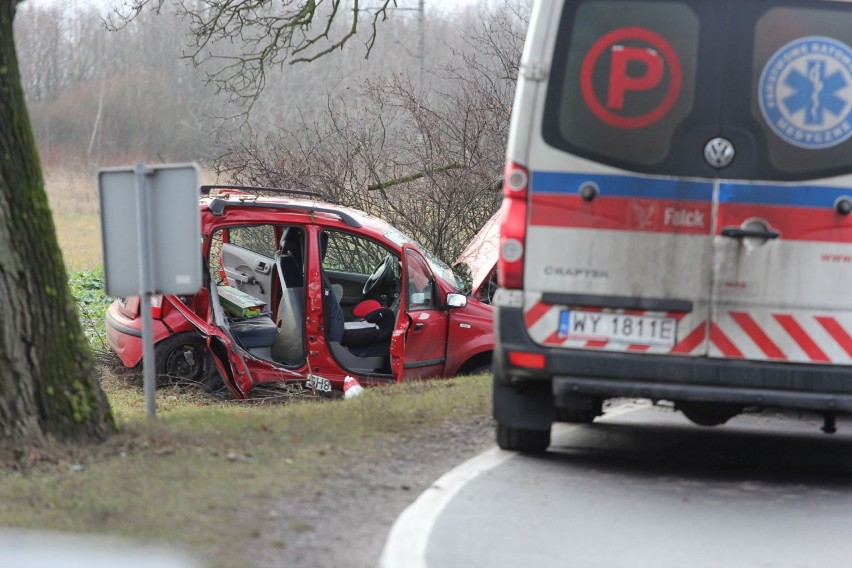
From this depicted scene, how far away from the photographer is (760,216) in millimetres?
6602

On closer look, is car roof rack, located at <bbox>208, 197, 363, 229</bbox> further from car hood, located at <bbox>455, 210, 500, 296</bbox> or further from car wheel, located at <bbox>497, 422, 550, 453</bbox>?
car wheel, located at <bbox>497, 422, 550, 453</bbox>

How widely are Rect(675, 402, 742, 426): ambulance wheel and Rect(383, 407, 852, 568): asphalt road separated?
10.6 inches

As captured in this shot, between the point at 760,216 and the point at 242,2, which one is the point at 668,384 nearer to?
the point at 760,216

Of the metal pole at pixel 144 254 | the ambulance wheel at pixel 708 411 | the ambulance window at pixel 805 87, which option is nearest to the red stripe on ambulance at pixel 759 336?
the ambulance wheel at pixel 708 411

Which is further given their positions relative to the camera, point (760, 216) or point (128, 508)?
point (760, 216)

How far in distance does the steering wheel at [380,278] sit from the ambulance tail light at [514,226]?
19.8ft

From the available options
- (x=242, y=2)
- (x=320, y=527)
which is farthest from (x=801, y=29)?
(x=242, y=2)

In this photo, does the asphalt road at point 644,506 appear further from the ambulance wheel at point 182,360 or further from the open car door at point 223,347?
the ambulance wheel at point 182,360

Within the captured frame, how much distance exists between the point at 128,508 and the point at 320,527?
0.88 metres

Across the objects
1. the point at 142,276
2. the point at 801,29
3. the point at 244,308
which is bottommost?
the point at 244,308

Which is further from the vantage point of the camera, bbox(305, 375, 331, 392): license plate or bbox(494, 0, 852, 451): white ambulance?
bbox(305, 375, 331, 392): license plate

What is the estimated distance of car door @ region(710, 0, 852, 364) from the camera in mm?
6555

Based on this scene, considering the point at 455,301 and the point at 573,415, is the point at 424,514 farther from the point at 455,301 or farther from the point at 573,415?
the point at 455,301

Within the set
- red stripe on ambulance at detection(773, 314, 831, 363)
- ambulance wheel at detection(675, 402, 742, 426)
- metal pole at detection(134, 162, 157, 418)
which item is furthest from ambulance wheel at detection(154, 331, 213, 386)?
red stripe on ambulance at detection(773, 314, 831, 363)
